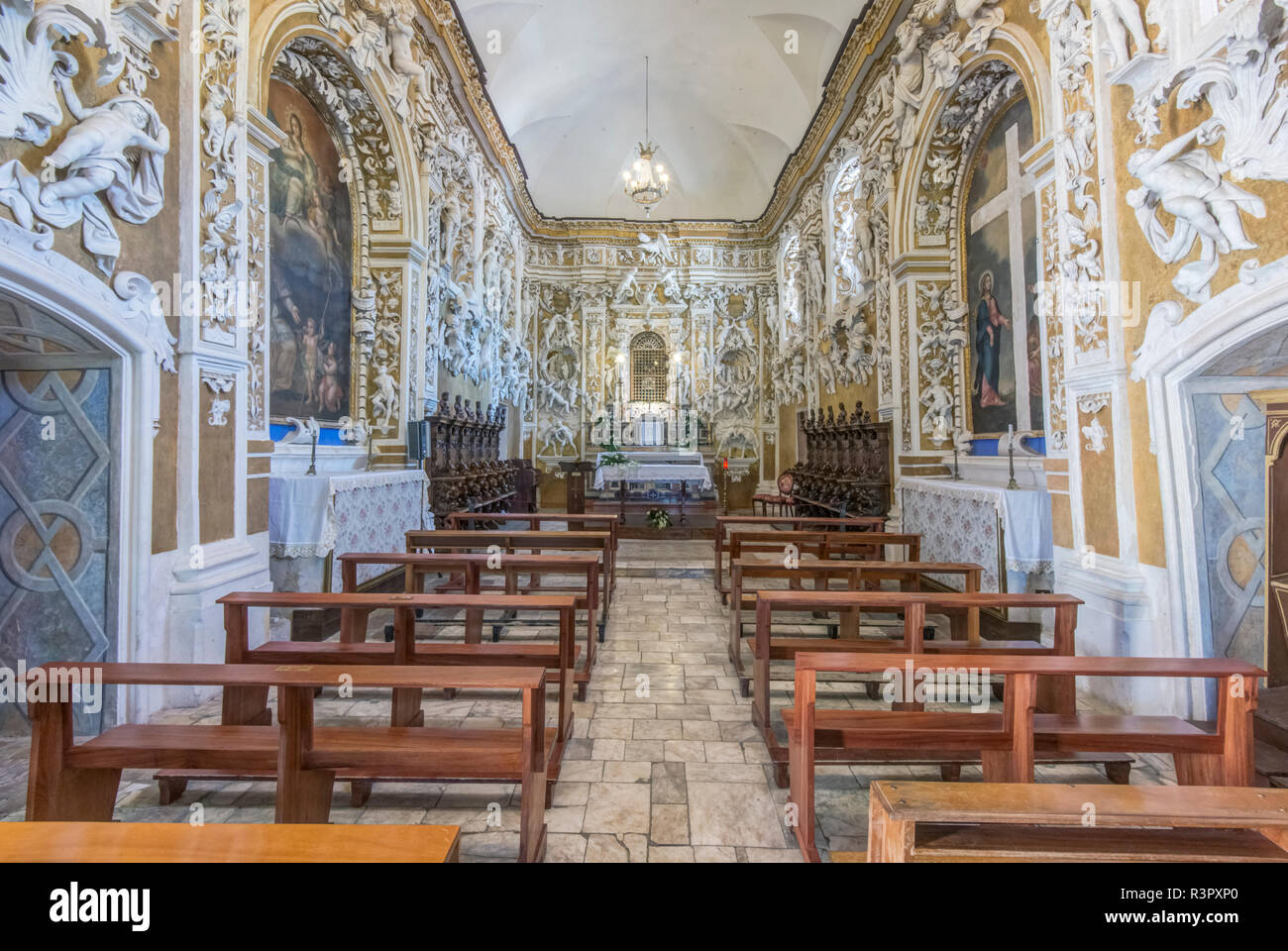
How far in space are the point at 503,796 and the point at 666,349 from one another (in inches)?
641

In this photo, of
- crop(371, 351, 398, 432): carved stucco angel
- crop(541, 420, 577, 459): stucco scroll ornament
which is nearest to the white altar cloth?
crop(541, 420, 577, 459): stucco scroll ornament

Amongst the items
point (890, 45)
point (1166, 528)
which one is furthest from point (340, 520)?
point (890, 45)

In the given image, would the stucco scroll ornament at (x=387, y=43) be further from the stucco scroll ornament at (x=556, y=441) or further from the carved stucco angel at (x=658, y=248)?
A: the stucco scroll ornament at (x=556, y=441)

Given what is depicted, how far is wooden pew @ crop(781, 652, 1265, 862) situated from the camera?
2.40 m

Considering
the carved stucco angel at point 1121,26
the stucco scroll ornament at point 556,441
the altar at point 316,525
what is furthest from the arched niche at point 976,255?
the stucco scroll ornament at point 556,441

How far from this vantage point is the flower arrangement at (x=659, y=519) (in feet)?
38.9

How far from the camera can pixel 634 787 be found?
3152 mm

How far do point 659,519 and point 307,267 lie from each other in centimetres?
698

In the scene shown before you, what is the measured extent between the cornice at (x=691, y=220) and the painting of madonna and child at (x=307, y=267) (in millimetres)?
3076

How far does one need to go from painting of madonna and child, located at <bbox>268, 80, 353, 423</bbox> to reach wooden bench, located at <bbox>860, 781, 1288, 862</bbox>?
24.9ft

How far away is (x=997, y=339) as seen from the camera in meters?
7.82

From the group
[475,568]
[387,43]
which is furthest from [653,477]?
[475,568]

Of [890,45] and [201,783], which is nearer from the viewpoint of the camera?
[201,783]
